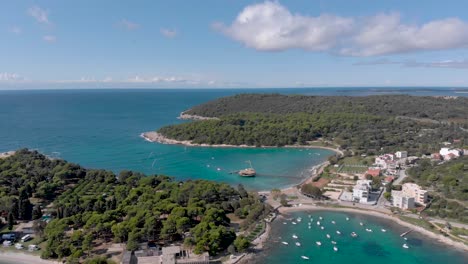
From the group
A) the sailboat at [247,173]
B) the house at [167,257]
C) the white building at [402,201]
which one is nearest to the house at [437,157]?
the white building at [402,201]

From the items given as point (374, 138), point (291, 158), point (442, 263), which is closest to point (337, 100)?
point (374, 138)

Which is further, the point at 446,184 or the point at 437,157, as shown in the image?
the point at 437,157

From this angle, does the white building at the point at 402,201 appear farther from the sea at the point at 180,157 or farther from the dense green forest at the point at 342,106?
the dense green forest at the point at 342,106

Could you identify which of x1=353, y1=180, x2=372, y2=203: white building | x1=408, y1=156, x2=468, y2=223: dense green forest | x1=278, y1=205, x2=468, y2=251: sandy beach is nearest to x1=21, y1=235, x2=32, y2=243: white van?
x1=278, y1=205, x2=468, y2=251: sandy beach

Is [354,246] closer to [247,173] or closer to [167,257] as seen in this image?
[167,257]

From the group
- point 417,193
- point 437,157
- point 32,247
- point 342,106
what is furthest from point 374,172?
point 342,106

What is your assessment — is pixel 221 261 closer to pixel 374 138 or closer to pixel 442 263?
pixel 442 263

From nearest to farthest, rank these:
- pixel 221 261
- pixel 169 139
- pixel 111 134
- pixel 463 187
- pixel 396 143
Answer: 1. pixel 221 261
2. pixel 463 187
3. pixel 396 143
4. pixel 169 139
5. pixel 111 134
